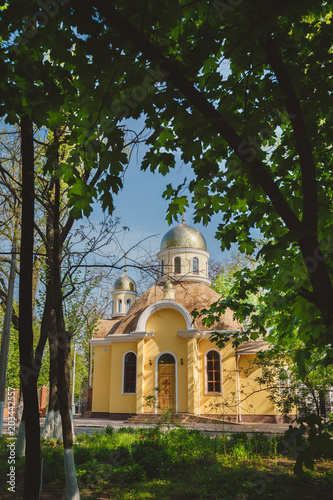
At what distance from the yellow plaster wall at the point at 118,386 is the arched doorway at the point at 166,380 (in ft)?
5.27

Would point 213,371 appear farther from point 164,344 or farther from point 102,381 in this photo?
point 102,381

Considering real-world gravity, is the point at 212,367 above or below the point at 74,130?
below

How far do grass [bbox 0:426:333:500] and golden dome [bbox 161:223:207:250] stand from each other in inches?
752

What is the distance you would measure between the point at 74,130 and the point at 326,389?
379 inches

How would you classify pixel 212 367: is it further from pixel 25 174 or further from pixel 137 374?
pixel 25 174

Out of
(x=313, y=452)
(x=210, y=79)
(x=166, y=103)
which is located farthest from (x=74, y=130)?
(x=313, y=452)

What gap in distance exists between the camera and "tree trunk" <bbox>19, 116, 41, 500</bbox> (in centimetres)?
339

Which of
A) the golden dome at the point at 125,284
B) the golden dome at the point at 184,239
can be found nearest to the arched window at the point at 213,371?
the golden dome at the point at 184,239

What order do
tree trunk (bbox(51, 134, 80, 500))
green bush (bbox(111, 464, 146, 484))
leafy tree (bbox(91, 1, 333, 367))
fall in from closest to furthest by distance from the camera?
leafy tree (bbox(91, 1, 333, 367)), tree trunk (bbox(51, 134, 80, 500)), green bush (bbox(111, 464, 146, 484))

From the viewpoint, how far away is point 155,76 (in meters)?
2.67

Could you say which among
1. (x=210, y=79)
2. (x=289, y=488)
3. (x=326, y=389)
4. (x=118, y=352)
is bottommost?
(x=289, y=488)

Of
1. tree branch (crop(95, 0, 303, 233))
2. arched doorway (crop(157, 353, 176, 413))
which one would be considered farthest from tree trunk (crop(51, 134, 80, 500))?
arched doorway (crop(157, 353, 176, 413))

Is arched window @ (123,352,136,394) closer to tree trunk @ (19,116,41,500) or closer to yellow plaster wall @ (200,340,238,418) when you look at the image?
yellow plaster wall @ (200,340,238,418)

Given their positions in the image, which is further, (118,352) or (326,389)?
(118,352)
